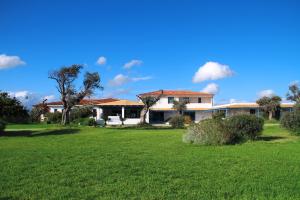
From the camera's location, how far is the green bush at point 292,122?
82.0 ft

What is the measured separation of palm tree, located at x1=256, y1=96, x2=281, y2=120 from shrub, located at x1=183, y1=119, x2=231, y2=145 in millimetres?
43623

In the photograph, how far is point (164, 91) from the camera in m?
71.3

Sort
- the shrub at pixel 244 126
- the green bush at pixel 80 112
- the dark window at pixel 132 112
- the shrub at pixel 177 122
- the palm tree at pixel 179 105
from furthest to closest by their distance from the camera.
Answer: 1. the dark window at pixel 132 112
2. the palm tree at pixel 179 105
3. the green bush at pixel 80 112
4. the shrub at pixel 177 122
5. the shrub at pixel 244 126

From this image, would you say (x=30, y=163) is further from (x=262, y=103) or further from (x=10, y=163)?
(x=262, y=103)

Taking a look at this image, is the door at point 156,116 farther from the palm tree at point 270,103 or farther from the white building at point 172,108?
the palm tree at point 270,103

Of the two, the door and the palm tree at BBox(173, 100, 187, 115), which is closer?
the palm tree at BBox(173, 100, 187, 115)

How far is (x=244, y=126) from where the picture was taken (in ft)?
72.8

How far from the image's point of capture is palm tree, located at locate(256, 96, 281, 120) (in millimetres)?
61875

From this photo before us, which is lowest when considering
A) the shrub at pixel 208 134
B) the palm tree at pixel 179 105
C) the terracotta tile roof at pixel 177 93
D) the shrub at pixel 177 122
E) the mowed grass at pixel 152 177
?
the mowed grass at pixel 152 177

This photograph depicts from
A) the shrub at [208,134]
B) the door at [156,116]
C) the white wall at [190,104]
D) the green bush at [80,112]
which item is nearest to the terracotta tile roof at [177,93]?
the white wall at [190,104]

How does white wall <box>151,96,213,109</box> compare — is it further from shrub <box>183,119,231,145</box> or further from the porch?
shrub <box>183,119,231,145</box>

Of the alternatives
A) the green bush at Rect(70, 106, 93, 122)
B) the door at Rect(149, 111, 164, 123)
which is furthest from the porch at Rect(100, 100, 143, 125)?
the door at Rect(149, 111, 164, 123)

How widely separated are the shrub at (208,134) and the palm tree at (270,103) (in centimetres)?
4362

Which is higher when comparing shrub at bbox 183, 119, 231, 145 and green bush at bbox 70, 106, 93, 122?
green bush at bbox 70, 106, 93, 122
